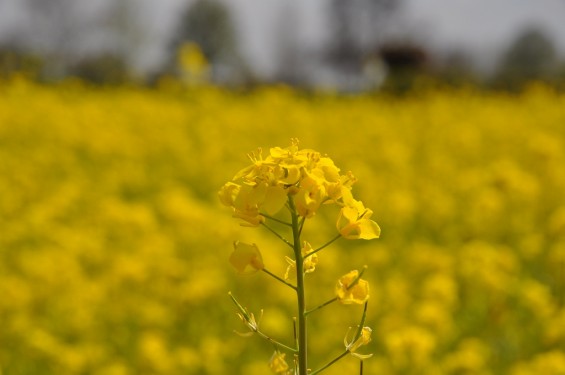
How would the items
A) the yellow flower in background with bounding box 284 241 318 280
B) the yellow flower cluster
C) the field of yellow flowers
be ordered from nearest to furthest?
the yellow flower cluster
the yellow flower in background with bounding box 284 241 318 280
the field of yellow flowers

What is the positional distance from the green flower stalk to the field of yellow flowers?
1842mm

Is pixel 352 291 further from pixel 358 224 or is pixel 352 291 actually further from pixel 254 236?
pixel 254 236

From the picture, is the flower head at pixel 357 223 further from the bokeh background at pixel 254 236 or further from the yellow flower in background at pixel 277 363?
the bokeh background at pixel 254 236

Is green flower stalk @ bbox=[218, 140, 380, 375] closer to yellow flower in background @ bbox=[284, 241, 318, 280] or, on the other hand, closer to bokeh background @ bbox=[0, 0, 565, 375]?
yellow flower in background @ bbox=[284, 241, 318, 280]

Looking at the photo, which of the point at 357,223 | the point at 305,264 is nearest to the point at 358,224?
the point at 357,223

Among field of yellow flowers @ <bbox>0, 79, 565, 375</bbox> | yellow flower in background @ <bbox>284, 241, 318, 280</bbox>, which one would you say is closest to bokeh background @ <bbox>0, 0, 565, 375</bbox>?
field of yellow flowers @ <bbox>0, 79, 565, 375</bbox>

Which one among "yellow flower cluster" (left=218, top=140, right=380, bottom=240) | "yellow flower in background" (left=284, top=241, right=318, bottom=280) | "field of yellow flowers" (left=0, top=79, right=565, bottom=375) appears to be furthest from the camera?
"field of yellow flowers" (left=0, top=79, right=565, bottom=375)

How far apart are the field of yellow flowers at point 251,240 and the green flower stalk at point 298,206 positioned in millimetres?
1842

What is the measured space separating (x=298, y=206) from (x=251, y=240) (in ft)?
12.4

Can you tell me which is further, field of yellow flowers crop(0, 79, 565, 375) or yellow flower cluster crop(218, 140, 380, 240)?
field of yellow flowers crop(0, 79, 565, 375)

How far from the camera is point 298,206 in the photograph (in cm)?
105

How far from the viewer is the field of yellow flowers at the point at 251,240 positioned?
3.44 metres

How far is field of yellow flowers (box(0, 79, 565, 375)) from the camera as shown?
3439mm

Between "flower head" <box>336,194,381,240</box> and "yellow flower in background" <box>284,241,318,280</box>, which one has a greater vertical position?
"flower head" <box>336,194,381,240</box>
